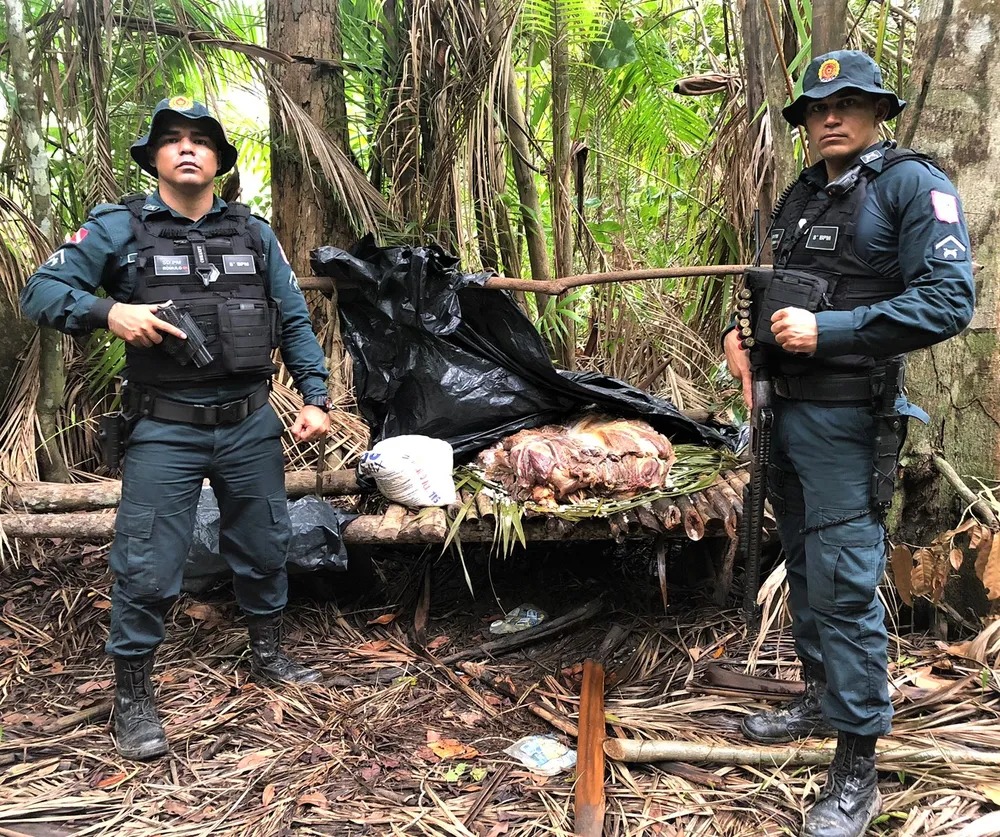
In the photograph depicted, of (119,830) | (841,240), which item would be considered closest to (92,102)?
(119,830)

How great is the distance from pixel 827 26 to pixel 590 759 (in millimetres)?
2660

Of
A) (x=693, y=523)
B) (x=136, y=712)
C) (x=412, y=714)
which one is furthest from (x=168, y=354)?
(x=693, y=523)

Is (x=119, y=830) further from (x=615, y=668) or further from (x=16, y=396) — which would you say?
(x=16, y=396)

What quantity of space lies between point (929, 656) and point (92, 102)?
4.24 meters

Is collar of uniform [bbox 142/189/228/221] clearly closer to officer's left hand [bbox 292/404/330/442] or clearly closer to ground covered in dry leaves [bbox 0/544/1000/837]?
officer's left hand [bbox 292/404/330/442]

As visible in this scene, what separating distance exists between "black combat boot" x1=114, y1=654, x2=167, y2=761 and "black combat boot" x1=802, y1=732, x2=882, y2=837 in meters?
1.99

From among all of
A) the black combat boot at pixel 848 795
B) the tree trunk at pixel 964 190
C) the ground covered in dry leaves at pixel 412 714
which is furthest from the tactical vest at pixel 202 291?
the tree trunk at pixel 964 190

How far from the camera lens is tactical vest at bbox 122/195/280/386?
96.8 inches

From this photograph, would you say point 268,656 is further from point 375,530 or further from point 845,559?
point 845,559

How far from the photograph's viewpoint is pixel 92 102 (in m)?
3.48

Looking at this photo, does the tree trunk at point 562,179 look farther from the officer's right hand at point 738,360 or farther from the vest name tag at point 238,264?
the vest name tag at point 238,264

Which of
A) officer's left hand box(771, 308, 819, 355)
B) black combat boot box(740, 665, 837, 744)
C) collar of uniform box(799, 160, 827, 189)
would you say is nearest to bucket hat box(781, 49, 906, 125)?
collar of uniform box(799, 160, 827, 189)

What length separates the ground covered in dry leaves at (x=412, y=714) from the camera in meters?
2.12

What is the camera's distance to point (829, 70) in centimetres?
200
